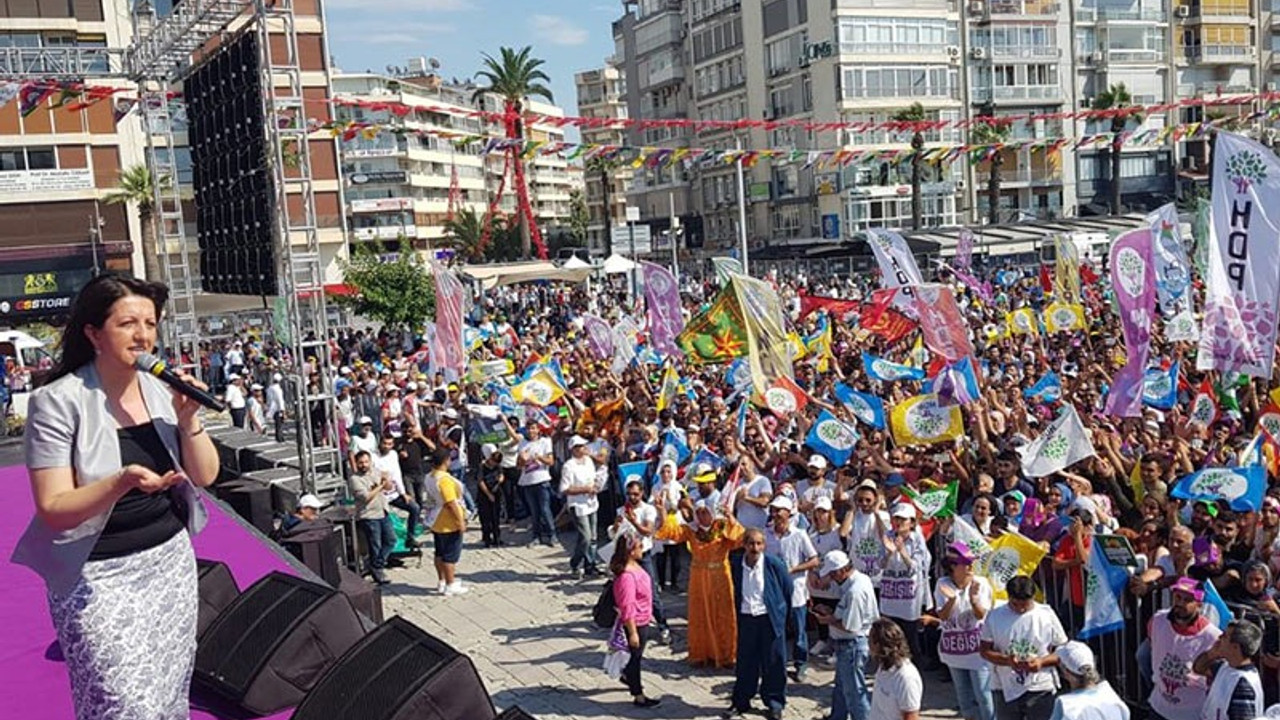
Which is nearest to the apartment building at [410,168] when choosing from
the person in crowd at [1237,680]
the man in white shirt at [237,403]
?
the man in white shirt at [237,403]

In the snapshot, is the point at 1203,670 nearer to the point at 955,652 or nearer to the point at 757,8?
the point at 955,652

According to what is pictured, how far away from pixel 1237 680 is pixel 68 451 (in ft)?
18.7

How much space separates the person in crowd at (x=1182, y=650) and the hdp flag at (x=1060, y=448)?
273 centimetres

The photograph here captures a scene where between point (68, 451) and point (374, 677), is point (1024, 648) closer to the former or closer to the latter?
point (374, 677)

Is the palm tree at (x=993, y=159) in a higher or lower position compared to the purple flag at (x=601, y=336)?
higher

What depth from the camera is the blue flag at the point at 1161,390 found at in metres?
13.7

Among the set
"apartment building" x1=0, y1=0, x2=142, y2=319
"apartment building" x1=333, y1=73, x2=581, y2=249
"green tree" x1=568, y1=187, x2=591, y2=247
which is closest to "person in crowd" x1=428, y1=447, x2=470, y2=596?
"apartment building" x1=0, y1=0, x2=142, y2=319

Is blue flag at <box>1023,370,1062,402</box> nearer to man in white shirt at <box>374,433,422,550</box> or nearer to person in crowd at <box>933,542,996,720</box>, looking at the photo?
person in crowd at <box>933,542,996,720</box>

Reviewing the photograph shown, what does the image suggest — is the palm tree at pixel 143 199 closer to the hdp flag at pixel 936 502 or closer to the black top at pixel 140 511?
the hdp flag at pixel 936 502

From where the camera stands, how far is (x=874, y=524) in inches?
376

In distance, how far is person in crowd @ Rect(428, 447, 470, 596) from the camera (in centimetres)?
1270

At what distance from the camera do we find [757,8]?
7344 cm

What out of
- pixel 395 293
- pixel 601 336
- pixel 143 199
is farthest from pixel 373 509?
pixel 143 199

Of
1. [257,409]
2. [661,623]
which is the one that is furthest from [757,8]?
[661,623]
